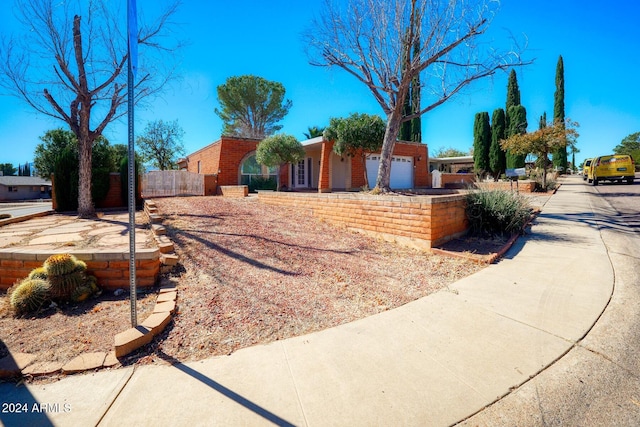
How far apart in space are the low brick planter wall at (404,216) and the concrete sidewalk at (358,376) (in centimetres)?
208

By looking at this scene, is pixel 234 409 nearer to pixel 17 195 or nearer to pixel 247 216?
pixel 247 216

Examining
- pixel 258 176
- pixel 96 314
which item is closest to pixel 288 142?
pixel 258 176

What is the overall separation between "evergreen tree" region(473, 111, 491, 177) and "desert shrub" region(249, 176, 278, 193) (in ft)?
62.0

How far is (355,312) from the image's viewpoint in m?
2.86

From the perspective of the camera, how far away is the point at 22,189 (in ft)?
127

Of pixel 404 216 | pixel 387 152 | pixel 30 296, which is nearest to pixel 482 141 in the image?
pixel 387 152

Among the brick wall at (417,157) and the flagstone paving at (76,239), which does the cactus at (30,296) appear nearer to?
the flagstone paving at (76,239)

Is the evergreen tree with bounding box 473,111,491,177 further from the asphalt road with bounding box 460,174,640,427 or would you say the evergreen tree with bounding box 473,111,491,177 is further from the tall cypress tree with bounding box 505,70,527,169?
the asphalt road with bounding box 460,174,640,427

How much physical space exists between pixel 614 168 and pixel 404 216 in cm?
2177

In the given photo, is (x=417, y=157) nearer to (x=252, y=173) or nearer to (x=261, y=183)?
(x=261, y=183)

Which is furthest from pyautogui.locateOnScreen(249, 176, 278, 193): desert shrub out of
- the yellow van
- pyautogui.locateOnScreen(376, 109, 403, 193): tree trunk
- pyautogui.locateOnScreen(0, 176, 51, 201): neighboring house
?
pyautogui.locateOnScreen(0, 176, 51, 201): neighboring house

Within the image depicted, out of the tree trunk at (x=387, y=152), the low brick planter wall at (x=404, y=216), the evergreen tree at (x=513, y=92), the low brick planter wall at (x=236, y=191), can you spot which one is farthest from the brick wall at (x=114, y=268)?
the evergreen tree at (x=513, y=92)

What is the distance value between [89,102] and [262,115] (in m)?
20.9

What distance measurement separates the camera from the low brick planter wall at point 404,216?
16.3ft
